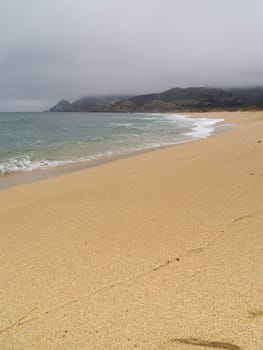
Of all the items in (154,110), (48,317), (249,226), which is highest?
(154,110)

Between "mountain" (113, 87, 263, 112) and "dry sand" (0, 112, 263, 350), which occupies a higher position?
"mountain" (113, 87, 263, 112)

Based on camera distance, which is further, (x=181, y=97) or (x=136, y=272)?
(x=181, y=97)

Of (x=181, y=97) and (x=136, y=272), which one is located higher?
A: (x=181, y=97)

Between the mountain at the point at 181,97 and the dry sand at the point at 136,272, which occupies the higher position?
the mountain at the point at 181,97

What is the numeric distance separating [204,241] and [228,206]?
3.69 feet

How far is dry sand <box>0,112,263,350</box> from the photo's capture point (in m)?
1.68

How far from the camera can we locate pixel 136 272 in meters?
2.29

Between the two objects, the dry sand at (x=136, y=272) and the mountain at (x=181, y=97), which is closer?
the dry sand at (x=136, y=272)

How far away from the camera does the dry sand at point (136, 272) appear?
168 centimetres

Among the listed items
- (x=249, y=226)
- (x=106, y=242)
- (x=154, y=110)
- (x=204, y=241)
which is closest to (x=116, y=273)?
(x=106, y=242)

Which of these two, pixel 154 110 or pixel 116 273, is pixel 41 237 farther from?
pixel 154 110

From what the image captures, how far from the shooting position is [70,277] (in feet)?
7.52

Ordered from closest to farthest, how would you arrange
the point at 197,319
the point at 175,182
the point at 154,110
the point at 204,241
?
the point at 197,319 < the point at 204,241 < the point at 175,182 < the point at 154,110

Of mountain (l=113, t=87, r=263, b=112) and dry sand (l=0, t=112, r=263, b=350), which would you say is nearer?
dry sand (l=0, t=112, r=263, b=350)
